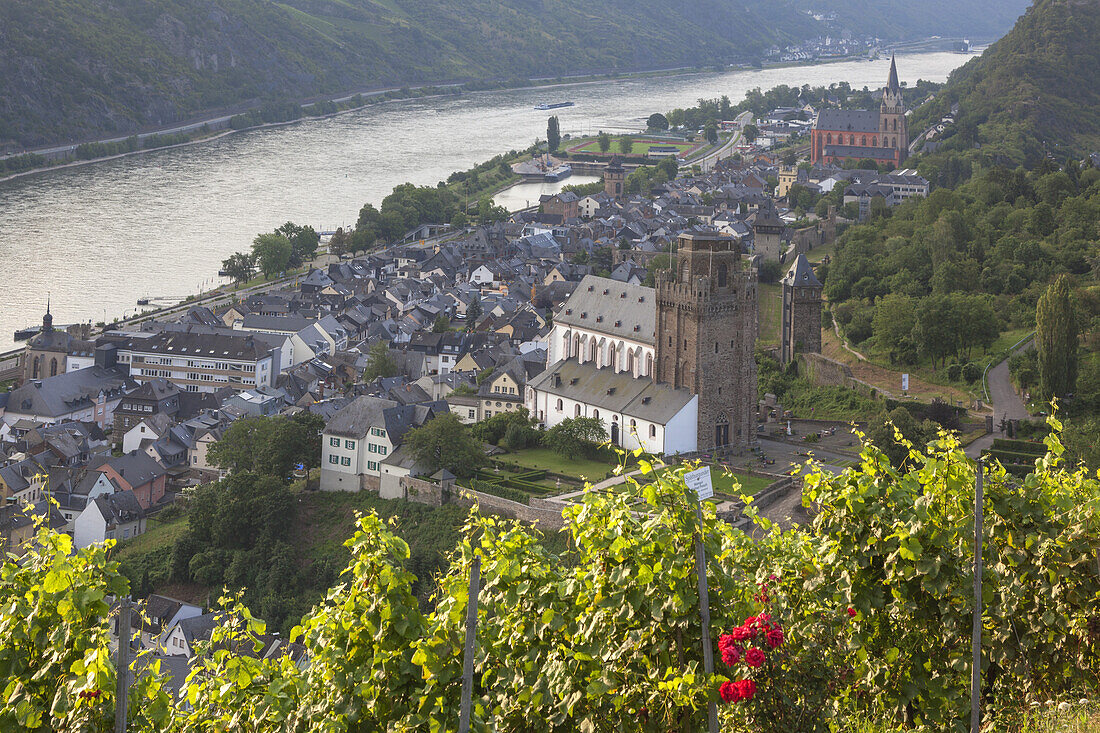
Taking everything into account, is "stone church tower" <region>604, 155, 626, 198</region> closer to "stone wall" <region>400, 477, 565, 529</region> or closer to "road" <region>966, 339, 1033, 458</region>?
"road" <region>966, 339, 1033, 458</region>

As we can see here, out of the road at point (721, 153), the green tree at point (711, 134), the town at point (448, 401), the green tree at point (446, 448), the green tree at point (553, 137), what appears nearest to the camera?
the town at point (448, 401)

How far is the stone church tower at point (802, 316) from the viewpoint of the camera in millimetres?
43250

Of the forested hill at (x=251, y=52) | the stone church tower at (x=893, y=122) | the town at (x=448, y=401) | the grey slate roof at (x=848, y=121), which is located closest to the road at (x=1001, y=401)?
the town at (x=448, y=401)

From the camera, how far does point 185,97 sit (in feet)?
411

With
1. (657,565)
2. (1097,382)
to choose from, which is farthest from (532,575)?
(1097,382)

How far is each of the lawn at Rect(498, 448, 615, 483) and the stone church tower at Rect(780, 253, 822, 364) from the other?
1150cm

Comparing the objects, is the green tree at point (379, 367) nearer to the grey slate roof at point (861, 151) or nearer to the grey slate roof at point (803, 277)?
the grey slate roof at point (803, 277)

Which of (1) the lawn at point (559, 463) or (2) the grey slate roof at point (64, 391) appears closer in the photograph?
(1) the lawn at point (559, 463)

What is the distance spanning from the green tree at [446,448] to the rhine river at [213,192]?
1269 inches

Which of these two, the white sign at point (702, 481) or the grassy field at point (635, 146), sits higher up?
the white sign at point (702, 481)

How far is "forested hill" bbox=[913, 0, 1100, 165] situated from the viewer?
265 ft

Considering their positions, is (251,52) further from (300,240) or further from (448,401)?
(448,401)

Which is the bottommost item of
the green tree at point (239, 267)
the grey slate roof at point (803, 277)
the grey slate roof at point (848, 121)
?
the green tree at point (239, 267)

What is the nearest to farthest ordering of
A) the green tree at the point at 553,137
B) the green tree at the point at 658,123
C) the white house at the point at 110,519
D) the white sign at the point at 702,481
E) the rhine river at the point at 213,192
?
1. the white sign at the point at 702,481
2. the white house at the point at 110,519
3. the rhine river at the point at 213,192
4. the green tree at the point at 553,137
5. the green tree at the point at 658,123
